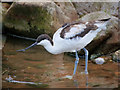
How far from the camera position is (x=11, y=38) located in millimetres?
9883

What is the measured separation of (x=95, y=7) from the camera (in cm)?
1057

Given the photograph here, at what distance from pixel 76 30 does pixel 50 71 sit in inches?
50.2

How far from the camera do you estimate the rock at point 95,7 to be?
10383 mm

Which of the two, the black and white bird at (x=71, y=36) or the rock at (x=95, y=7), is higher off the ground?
the rock at (x=95, y=7)

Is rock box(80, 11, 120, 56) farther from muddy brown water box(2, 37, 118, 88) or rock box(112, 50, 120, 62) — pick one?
muddy brown water box(2, 37, 118, 88)

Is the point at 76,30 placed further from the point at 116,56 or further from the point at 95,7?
the point at 95,7

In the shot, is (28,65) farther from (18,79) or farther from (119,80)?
(119,80)

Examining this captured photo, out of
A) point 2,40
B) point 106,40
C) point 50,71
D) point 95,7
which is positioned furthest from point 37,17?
point 50,71

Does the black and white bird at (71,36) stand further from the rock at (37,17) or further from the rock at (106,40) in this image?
the rock at (37,17)

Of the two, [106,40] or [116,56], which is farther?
[106,40]

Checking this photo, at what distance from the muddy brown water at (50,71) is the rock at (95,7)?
283 cm

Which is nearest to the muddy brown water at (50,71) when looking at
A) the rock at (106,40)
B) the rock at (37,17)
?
the rock at (106,40)

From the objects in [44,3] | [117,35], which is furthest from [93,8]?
[117,35]

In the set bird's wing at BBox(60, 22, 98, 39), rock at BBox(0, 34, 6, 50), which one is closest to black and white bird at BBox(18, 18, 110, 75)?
bird's wing at BBox(60, 22, 98, 39)
